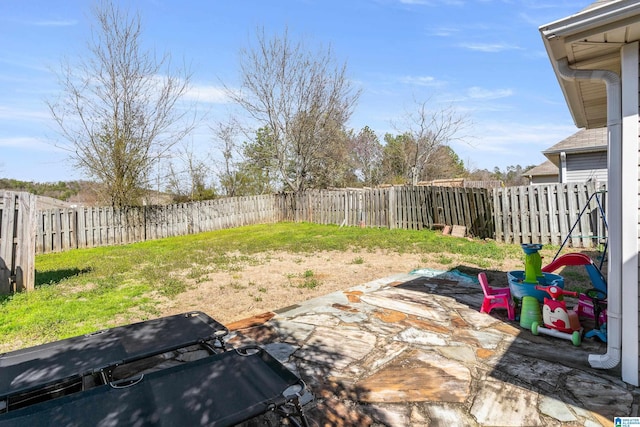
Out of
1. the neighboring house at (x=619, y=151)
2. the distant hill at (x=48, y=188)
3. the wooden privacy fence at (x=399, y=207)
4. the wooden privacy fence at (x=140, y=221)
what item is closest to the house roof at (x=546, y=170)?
the wooden privacy fence at (x=399, y=207)

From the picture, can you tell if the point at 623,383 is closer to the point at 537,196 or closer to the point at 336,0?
the point at 537,196

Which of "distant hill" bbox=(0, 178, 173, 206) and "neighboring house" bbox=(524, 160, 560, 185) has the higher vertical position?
"neighboring house" bbox=(524, 160, 560, 185)

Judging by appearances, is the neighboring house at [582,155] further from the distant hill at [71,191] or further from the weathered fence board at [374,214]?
the distant hill at [71,191]

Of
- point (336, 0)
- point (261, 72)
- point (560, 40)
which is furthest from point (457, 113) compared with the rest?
point (560, 40)

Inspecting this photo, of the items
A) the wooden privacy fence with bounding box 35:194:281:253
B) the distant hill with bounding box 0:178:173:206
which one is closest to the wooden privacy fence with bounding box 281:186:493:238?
the wooden privacy fence with bounding box 35:194:281:253

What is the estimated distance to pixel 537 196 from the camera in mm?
7727

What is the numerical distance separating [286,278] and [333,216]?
27.5 ft

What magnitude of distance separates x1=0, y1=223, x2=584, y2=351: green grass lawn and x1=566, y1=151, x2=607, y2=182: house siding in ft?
25.0

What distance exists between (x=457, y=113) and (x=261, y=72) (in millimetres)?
9934

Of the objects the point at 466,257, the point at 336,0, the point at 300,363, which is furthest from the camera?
the point at 336,0

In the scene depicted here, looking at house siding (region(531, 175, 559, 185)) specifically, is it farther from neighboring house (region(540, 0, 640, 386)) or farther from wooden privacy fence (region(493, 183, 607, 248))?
neighboring house (region(540, 0, 640, 386))

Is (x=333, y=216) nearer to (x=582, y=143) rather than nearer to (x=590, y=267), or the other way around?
(x=582, y=143)

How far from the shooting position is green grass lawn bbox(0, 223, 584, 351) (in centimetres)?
376

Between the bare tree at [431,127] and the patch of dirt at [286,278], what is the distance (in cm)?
1115
